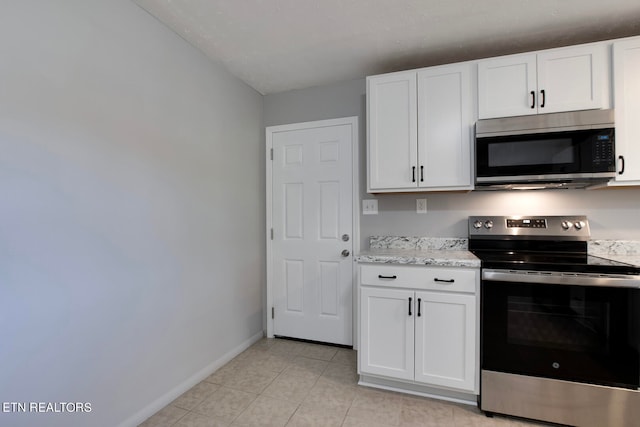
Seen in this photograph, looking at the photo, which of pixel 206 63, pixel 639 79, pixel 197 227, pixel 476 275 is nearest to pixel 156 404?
pixel 197 227

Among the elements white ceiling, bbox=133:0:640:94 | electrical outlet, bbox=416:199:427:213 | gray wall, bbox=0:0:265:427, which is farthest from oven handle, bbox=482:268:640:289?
gray wall, bbox=0:0:265:427

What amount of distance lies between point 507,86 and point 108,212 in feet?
8.37

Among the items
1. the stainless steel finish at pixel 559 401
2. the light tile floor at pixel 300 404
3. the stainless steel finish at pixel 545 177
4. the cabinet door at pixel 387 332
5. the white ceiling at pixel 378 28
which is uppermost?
the white ceiling at pixel 378 28

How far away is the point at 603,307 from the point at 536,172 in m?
0.84

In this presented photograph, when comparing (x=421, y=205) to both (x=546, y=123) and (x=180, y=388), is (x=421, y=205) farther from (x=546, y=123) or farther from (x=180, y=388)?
(x=180, y=388)

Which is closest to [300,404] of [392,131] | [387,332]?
[387,332]

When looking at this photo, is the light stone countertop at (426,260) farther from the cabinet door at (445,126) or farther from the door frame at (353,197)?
the door frame at (353,197)

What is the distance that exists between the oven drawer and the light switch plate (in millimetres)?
704

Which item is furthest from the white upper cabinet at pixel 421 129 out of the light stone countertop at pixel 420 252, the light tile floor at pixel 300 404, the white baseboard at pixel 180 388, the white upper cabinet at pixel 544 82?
the white baseboard at pixel 180 388

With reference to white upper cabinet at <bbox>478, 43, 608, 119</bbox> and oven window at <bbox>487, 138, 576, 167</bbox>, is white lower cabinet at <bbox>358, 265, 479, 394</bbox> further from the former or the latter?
white upper cabinet at <bbox>478, 43, 608, 119</bbox>

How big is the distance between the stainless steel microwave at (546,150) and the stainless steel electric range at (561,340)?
513 millimetres

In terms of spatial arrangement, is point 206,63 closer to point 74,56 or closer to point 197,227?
point 74,56

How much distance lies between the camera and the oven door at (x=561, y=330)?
5.31 feet

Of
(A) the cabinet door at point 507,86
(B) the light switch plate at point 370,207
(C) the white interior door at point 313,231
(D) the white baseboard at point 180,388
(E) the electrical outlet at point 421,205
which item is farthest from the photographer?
(C) the white interior door at point 313,231
